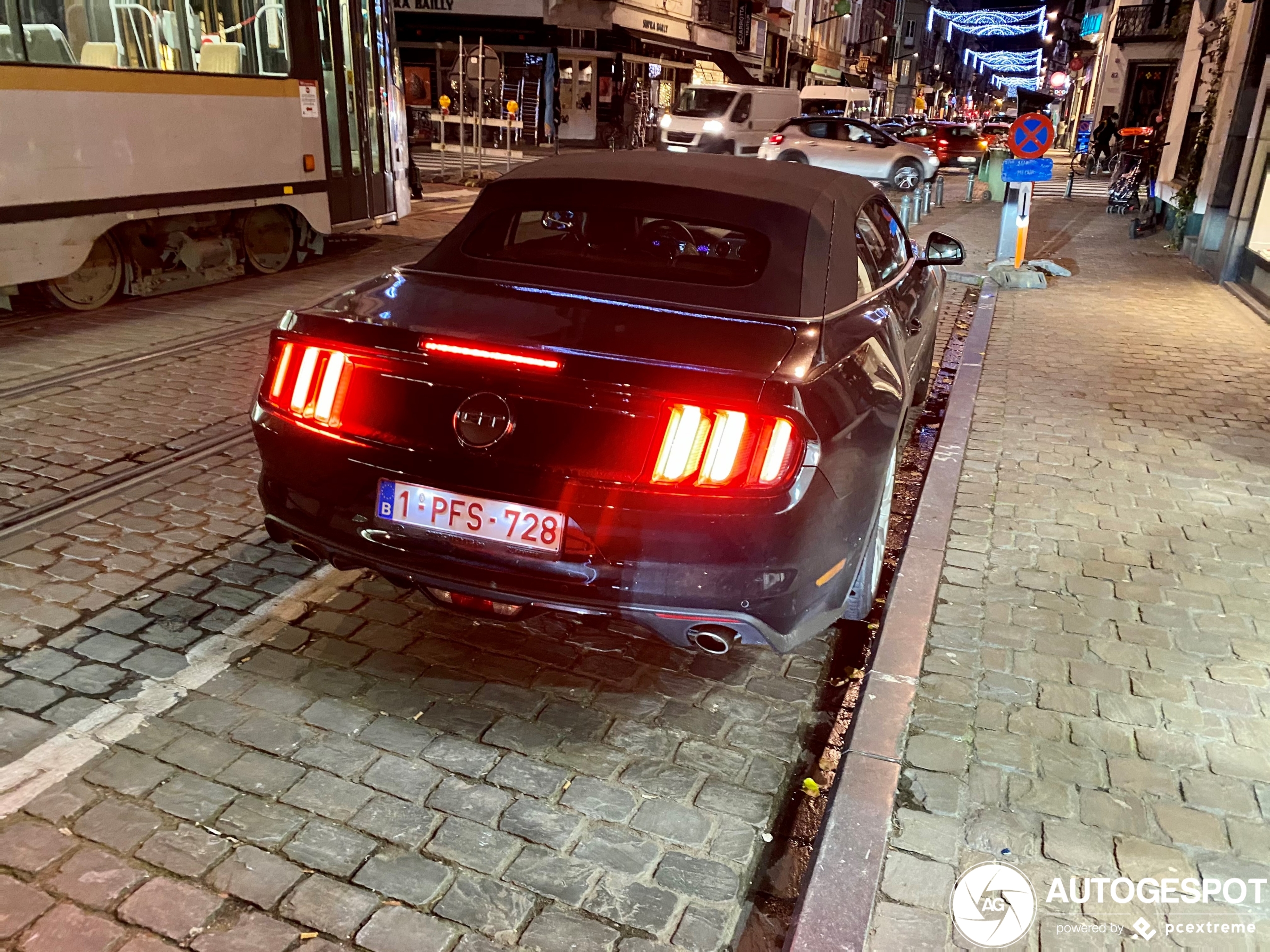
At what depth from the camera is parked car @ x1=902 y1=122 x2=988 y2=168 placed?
3328 centimetres

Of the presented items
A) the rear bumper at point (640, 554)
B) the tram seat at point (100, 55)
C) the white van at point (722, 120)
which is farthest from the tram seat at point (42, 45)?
the white van at point (722, 120)

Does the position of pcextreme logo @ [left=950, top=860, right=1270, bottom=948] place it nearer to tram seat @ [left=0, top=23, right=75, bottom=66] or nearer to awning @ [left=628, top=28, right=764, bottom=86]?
tram seat @ [left=0, top=23, right=75, bottom=66]

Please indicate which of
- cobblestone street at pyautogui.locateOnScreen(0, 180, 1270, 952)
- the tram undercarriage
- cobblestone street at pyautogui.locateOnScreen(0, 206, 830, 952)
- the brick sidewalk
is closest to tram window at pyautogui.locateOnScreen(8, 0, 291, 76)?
the tram undercarriage

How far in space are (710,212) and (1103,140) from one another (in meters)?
31.5

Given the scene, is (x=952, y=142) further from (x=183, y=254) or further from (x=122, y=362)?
(x=122, y=362)

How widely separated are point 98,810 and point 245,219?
28.9ft

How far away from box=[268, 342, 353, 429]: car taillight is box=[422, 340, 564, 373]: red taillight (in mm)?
334

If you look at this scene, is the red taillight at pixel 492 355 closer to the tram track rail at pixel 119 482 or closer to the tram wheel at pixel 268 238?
the tram track rail at pixel 119 482

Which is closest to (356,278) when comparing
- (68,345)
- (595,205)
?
(68,345)

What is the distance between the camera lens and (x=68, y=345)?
7.41 m

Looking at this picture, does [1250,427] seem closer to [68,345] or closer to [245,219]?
[68,345]

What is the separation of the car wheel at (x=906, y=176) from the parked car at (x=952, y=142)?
10.6 metres

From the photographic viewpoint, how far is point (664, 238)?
160 inches

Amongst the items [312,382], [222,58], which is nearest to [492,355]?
[312,382]
